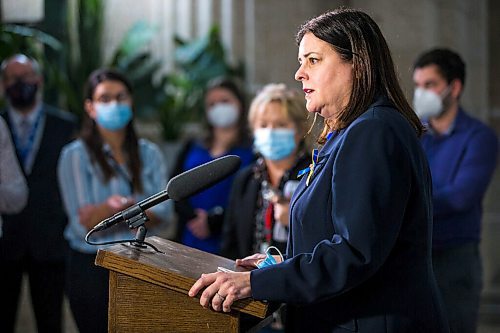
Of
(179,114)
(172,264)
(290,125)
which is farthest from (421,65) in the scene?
(179,114)

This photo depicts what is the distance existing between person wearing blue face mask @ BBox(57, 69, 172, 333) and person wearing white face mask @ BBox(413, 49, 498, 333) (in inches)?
51.4

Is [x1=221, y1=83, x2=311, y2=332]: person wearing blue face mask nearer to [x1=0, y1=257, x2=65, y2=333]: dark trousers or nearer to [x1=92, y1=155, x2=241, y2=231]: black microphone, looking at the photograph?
[x1=0, y1=257, x2=65, y2=333]: dark trousers

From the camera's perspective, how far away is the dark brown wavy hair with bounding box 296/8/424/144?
2164mm

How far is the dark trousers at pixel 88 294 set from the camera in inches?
151

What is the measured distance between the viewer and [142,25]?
6.68m

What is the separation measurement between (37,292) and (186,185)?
8.39ft

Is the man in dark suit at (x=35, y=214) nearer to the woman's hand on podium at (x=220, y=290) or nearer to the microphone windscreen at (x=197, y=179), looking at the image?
the microphone windscreen at (x=197, y=179)

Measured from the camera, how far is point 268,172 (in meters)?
3.91

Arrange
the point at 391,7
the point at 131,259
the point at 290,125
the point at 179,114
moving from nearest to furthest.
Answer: the point at 131,259, the point at 290,125, the point at 391,7, the point at 179,114

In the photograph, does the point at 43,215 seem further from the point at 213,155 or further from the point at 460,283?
the point at 460,283

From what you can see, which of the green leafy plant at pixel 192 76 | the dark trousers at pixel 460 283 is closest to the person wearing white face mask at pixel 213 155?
the green leafy plant at pixel 192 76

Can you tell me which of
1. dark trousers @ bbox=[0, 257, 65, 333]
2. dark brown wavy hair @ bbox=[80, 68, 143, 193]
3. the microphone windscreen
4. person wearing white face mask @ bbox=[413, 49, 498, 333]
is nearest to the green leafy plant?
dark brown wavy hair @ bbox=[80, 68, 143, 193]

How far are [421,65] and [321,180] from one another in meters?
1.98

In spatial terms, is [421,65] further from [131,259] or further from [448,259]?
[131,259]
